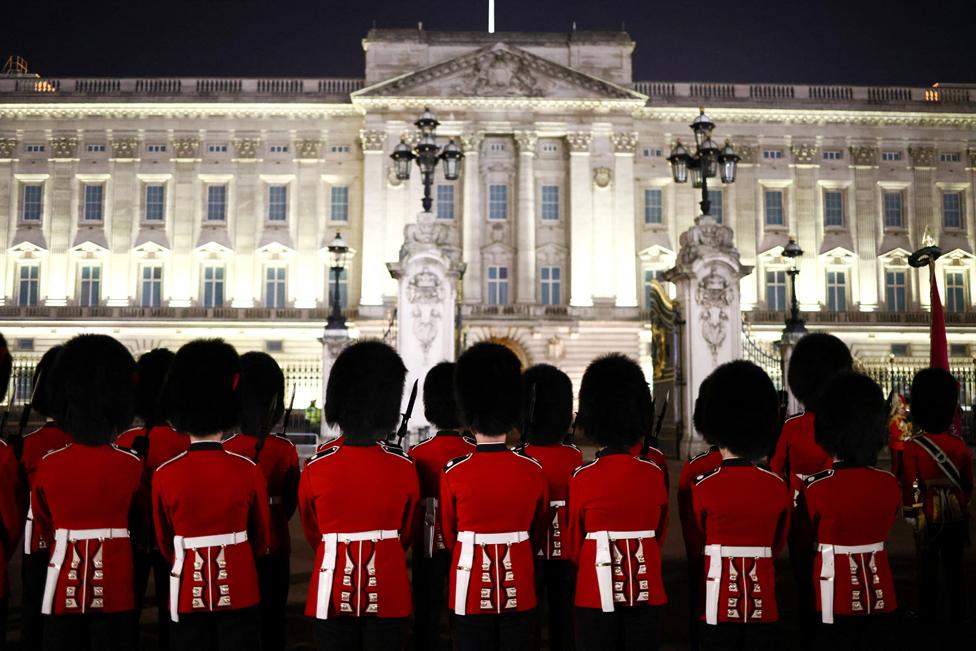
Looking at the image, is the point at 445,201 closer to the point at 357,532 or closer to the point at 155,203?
the point at 155,203

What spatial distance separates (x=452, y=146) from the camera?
655 inches

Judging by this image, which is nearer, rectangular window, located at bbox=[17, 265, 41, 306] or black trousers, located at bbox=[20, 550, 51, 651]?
black trousers, located at bbox=[20, 550, 51, 651]

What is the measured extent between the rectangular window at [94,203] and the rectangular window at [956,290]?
118 ft

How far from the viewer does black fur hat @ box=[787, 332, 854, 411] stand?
6.07m

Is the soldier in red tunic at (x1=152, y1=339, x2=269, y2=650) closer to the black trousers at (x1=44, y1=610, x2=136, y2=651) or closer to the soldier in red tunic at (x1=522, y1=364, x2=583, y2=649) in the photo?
the black trousers at (x1=44, y1=610, x2=136, y2=651)

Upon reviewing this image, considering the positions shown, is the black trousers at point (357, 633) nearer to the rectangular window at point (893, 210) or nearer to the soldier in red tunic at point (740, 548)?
the soldier in red tunic at point (740, 548)

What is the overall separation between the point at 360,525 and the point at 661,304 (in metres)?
11.0

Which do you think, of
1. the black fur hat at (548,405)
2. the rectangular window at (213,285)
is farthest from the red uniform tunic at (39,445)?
the rectangular window at (213,285)

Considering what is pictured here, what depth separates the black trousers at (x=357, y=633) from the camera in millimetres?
3795

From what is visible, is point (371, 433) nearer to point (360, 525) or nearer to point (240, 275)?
point (360, 525)

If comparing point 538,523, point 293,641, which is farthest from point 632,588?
Result: point 293,641

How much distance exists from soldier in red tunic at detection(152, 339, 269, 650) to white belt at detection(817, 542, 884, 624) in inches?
104

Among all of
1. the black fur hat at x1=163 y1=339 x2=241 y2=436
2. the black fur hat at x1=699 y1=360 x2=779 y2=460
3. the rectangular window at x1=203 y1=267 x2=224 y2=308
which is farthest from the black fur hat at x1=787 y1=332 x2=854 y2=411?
the rectangular window at x1=203 y1=267 x2=224 y2=308

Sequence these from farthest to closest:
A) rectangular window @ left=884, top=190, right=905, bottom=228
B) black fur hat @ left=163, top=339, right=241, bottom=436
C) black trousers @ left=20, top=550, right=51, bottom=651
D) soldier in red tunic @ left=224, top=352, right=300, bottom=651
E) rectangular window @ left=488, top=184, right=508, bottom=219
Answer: rectangular window @ left=884, top=190, right=905, bottom=228 < rectangular window @ left=488, top=184, right=508, bottom=219 < soldier in red tunic @ left=224, top=352, right=300, bottom=651 < black trousers @ left=20, top=550, right=51, bottom=651 < black fur hat @ left=163, top=339, right=241, bottom=436
